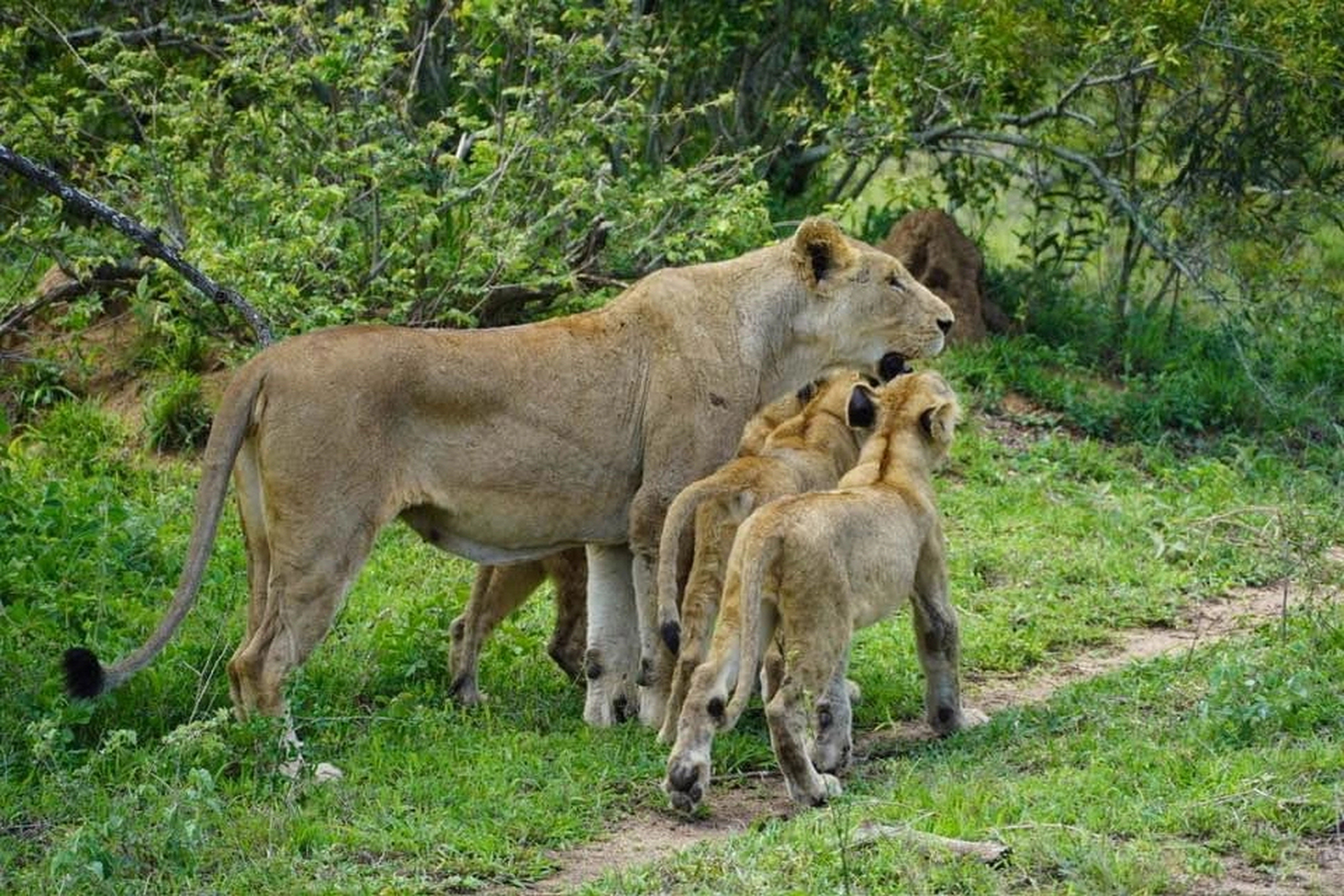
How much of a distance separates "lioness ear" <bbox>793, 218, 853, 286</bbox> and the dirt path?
1.76 m

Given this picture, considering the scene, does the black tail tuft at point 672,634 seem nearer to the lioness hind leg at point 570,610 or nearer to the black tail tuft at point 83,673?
the lioness hind leg at point 570,610

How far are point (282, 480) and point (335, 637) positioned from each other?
5.31 feet

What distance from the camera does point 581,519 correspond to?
813 centimetres

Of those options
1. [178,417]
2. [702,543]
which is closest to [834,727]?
[702,543]

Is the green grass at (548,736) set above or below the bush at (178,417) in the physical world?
below

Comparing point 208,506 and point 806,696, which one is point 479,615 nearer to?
point 208,506

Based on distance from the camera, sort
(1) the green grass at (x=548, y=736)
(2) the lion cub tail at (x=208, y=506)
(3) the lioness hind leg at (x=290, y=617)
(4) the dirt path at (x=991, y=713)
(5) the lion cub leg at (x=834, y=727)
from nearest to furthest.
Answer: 1. (4) the dirt path at (x=991, y=713)
2. (1) the green grass at (x=548, y=736)
3. (2) the lion cub tail at (x=208, y=506)
4. (5) the lion cub leg at (x=834, y=727)
5. (3) the lioness hind leg at (x=290, y=617)

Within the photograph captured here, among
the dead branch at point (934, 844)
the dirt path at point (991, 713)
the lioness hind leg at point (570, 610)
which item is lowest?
the dirt path at point (991, 713)

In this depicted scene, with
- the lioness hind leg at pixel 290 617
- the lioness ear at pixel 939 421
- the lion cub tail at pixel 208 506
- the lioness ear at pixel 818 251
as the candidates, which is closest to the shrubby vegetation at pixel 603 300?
the lioness hind leg at pixel 290 617

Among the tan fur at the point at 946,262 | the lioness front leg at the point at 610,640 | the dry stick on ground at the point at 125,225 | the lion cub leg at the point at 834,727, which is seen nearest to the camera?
the lion cub leg at the point at 834,727

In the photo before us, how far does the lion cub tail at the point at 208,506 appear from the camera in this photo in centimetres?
724

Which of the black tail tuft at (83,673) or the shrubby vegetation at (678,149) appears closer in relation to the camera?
the black tail tuft at (83,673)

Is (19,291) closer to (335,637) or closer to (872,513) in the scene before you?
(335,637)

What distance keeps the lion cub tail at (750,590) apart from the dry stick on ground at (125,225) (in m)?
2.04
